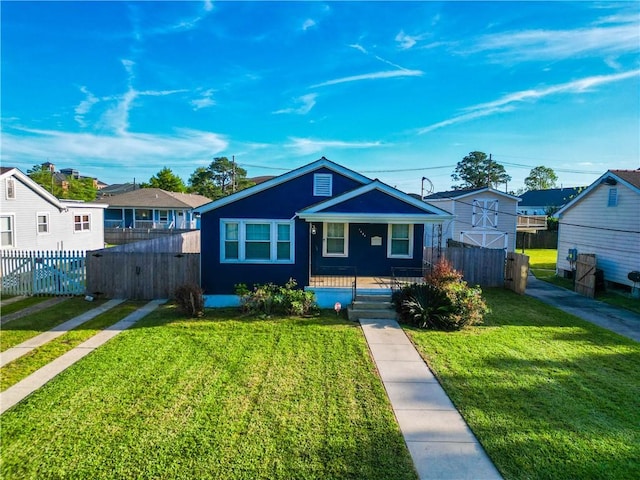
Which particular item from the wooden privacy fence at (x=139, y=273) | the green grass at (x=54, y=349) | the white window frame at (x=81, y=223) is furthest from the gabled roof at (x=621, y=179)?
the white window frame at (x=81, y=223)

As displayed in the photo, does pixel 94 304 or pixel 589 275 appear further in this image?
pixel 589 275

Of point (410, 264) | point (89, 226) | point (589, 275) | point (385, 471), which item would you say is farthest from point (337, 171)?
point (89, 226)

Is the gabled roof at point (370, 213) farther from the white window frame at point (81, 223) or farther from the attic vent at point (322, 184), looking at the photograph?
the white window frame at point (81, 223)

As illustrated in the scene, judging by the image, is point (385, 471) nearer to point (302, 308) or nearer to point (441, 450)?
point (441, 450)

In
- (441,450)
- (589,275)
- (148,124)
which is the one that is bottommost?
(441,450)

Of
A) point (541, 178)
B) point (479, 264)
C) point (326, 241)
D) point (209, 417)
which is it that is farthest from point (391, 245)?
point (541, 178)

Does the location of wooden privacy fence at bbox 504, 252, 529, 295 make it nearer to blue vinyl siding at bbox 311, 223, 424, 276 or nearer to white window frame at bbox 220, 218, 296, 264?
blue vinyl siding at bbox 311, 223, 424, 276
